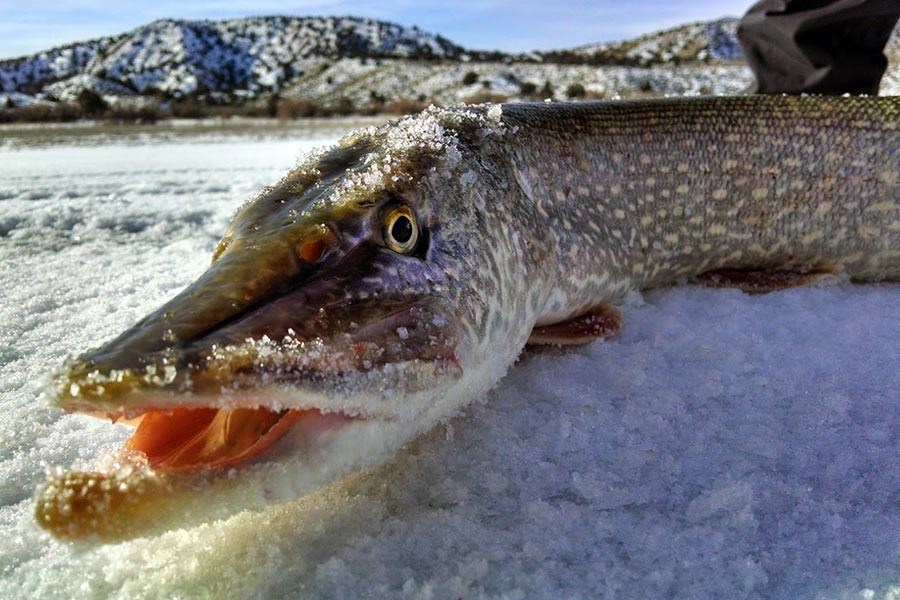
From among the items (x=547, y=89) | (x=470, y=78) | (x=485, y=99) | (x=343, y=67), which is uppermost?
(x=343, y=67)

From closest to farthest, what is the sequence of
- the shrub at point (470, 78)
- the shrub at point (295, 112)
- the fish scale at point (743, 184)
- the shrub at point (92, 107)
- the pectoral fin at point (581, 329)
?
the pectoral fin at point (581, 329)
the fish scale at point (743, 184)
the shrub at point (92, 107)
the shrub at point (295, 112)
the shrub at point (470, 78)

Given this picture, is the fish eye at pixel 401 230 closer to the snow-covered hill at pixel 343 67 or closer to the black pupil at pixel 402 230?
the black pupil at pixel 402 230

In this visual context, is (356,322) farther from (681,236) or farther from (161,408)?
→ (681,236)

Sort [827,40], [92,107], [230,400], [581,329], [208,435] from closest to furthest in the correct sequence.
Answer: [230,400], [208,435], [581,329], [827,40], [92,107]

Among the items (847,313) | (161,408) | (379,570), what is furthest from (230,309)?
(847,313)

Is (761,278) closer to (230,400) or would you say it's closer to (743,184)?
(743,184)

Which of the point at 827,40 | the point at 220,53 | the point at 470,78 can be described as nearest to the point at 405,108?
the point at 470,78

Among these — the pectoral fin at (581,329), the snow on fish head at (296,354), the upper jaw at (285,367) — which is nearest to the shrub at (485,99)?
the pectoral fin at (581,329)
